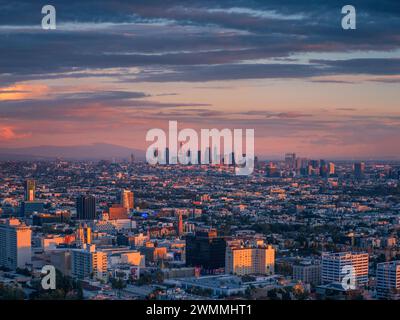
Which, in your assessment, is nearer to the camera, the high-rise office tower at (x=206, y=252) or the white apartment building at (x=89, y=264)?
the white apartment building at (x=89, y=264)

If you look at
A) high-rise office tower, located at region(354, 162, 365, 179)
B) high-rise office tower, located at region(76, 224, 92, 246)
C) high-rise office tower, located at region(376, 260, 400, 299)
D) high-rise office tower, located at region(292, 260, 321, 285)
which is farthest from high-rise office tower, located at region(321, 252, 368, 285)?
high-rise office tower, located at region(354, 162, 365, 179)

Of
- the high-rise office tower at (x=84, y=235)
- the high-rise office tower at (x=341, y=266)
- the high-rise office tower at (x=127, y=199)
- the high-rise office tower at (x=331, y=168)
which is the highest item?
the high-rise office tower at (x=331, y=168)

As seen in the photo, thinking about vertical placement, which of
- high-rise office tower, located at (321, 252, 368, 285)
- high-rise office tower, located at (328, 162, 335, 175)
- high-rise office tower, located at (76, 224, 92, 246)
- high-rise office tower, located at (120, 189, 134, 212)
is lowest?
high-rise office tower, located at (76, 224, 92, 246)

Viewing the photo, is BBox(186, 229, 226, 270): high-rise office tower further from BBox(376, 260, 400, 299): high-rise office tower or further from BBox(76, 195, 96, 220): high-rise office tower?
BBox(76, 195, 96, 220): high-rise office tower

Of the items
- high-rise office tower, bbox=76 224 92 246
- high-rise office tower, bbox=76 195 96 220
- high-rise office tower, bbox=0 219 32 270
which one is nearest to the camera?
high-rise office tower, bbox=0 219 32 270

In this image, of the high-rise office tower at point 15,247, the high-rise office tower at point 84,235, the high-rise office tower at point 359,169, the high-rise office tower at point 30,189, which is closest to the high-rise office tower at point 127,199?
the high-rise office tower at point 30,189

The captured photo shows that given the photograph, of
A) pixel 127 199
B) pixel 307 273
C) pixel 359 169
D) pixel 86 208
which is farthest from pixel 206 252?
pixel 359 169

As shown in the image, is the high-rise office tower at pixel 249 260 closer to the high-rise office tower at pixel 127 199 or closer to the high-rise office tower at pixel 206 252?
the high-rise office tower at pixel 206 252
